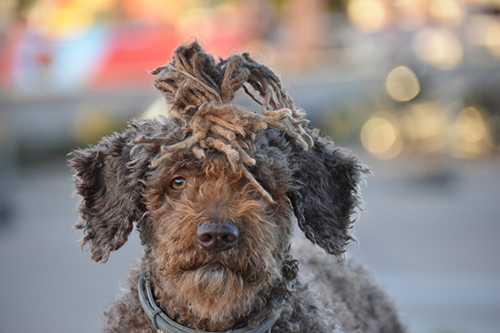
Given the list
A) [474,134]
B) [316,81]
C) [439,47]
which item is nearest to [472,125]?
[474,134]

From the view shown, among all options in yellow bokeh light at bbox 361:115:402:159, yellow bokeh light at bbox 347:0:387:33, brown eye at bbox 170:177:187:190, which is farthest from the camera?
yellow bokeh light at bbox 347:0:387:33

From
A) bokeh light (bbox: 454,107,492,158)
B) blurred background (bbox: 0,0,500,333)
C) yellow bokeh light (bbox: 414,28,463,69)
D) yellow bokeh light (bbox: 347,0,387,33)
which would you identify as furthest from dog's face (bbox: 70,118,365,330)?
yellow bokeh light (bbox: 347,0,387,33)

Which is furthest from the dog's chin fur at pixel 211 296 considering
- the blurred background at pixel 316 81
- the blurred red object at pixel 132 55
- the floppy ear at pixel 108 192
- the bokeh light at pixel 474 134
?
the bokeh light at pixel 474 134

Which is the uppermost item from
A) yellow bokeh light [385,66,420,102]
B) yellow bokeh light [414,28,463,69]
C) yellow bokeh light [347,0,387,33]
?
yellow bokeh light [347,0,387,33]

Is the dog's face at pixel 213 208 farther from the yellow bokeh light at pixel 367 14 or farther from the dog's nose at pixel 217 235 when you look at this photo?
the yellow bokeh light at pixel 367 14

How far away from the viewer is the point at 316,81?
1415 centimetres

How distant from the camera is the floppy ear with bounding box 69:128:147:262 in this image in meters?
3.13

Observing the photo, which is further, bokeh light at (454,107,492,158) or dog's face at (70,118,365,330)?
bokeh light at (454,107,492,158)

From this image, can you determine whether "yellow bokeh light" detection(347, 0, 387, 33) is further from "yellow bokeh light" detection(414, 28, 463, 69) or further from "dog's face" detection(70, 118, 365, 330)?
"dog's face" detection(70, 118, 365, 330)

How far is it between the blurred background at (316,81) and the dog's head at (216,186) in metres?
7.34

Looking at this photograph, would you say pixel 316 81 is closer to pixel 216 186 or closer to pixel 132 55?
pixel 132 55

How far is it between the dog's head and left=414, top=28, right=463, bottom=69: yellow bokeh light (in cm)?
1089

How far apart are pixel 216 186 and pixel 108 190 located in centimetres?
57

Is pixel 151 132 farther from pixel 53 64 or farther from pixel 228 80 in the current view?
pixel 53 64
